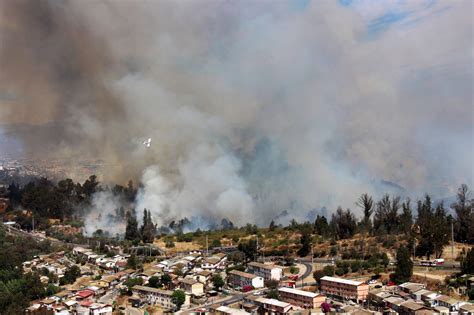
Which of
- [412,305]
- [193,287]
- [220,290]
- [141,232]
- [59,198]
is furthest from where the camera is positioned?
[59,198]

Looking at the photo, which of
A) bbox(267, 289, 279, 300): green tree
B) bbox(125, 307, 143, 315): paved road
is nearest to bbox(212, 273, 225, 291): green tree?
bbox(267, 289, 279, 300): green tree

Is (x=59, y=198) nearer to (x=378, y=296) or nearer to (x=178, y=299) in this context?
(x=178, y=299)

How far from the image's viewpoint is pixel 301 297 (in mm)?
16406

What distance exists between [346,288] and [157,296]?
6.38 meters

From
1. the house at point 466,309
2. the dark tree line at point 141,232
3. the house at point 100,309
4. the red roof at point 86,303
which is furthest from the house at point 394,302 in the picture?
the dark tree line at point 141,232

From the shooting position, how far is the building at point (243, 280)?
61.7ft

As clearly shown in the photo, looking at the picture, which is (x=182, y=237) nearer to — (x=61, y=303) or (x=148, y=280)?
(x=148, y=280)

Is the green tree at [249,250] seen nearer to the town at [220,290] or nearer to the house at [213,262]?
the town at [220,290]

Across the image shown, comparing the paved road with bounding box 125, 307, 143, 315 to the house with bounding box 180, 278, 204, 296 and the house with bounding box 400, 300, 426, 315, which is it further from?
the house with bounding box 400, 300, 426, 315

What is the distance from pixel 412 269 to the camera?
18.2 m

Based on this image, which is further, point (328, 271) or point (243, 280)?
point (243, 280)

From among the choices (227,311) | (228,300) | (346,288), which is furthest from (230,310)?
(346,288)

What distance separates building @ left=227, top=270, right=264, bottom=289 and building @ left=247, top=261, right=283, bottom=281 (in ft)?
1.59

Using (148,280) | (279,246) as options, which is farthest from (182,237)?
(148,280)
